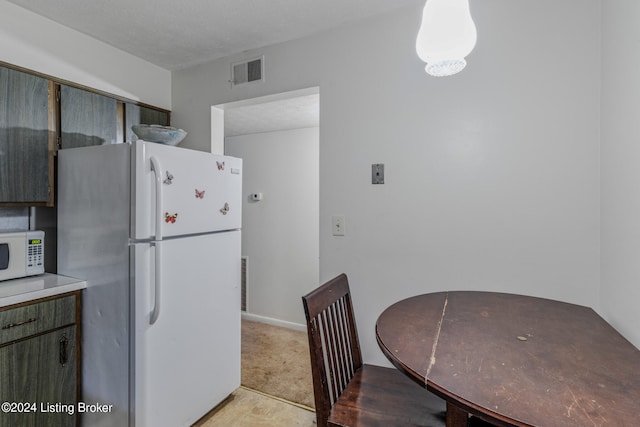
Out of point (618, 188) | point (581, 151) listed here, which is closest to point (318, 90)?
point (581, 151)

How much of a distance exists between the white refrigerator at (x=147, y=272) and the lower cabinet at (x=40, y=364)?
0.22 ft

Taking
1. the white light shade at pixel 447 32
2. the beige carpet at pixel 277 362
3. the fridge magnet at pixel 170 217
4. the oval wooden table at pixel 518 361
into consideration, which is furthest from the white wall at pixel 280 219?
the white light shade at pixel 447 32

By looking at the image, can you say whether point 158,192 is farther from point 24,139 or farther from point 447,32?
point 447,32

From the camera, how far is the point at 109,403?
164cm

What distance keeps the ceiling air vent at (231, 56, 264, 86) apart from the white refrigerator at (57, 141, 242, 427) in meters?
0.71

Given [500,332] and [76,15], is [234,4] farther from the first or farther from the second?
[500,332]

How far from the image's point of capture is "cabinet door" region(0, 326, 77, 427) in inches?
58.3

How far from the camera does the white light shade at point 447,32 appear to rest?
3.37ft

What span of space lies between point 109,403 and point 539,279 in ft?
7.32

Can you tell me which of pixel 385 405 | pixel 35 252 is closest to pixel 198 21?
pixel 35 252

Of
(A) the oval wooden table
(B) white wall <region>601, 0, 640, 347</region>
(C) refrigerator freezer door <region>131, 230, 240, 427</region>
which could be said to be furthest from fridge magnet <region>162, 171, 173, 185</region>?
(B) white wall <region>601, 0, 640, 347</region>

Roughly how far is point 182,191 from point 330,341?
1085 millimetres

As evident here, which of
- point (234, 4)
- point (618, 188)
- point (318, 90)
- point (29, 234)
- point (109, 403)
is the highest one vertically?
point (234, 4)

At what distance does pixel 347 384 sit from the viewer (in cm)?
133
